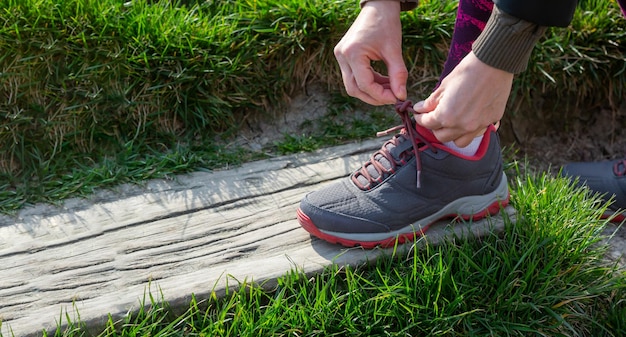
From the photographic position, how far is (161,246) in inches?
73.6

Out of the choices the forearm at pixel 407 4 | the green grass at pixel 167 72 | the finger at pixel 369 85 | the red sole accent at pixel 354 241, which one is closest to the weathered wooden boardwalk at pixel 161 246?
the red sole accent at pixel 354 241

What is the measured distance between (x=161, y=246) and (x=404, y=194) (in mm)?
726

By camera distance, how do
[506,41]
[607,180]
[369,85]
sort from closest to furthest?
[506,41], [369,85], [607,180]

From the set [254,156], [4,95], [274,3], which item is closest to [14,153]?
[4,95]

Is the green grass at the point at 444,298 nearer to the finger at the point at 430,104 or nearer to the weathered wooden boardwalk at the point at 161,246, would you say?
the weathered wooden boardwalk at the point at 161,246

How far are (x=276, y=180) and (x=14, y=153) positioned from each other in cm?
94

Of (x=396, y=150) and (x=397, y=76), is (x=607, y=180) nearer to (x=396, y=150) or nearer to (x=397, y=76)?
(x=396, y=150)

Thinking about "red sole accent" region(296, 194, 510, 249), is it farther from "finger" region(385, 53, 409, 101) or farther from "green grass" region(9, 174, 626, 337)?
"finger" region(385, 53, 409, 101)

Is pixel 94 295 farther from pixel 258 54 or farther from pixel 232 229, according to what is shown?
pixel 258 54

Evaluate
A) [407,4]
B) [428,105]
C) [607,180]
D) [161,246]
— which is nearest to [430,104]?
[428,105]

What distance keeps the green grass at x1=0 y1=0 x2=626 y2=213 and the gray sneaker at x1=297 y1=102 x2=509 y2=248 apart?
2.02ft

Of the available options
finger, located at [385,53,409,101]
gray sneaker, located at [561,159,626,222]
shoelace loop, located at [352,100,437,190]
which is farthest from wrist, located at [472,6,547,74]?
gray sneaker, located at [561,159,626,222]

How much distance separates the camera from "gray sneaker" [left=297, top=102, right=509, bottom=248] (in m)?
1.81

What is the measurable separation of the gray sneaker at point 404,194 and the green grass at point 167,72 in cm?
62
